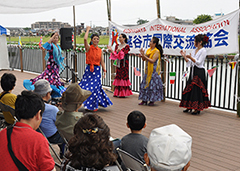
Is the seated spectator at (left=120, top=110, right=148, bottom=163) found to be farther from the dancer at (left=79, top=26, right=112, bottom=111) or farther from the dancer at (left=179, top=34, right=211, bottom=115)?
the dancer at (left=79, top=26, right=112, bottom=111)

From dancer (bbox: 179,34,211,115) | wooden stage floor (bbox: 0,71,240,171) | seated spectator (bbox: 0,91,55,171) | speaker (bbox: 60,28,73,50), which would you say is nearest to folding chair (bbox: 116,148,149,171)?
seated spectator (bbox: 0,91,55,171)

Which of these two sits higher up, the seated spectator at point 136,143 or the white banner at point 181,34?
the white banner at point 181,34

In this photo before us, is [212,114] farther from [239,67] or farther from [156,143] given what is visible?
[156,143]

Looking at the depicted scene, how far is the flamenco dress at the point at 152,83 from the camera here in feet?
18.8

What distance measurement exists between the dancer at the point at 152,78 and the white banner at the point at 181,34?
0.31m

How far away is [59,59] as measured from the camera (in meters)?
5.71

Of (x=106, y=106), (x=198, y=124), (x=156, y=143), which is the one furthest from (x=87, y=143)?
(x=106, y=106)

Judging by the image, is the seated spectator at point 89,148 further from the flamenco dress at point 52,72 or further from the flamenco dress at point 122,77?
the flamenco dress at point 122,77

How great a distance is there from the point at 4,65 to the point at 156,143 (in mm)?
11836

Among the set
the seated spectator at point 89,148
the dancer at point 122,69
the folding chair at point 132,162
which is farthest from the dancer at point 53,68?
the seated spectator at point 89,148

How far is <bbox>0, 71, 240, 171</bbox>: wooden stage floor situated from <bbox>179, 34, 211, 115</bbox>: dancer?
Answer: 218 mm

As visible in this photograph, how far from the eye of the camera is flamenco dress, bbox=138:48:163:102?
5.72 m

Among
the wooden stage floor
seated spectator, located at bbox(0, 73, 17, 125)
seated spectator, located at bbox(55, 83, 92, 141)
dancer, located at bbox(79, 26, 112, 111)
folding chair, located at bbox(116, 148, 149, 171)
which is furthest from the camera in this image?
dancer, located at bbox(79, 26, 112, 111)

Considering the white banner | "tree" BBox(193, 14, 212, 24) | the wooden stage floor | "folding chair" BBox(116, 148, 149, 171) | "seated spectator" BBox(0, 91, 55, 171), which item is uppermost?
"tree" BBox(193, 14, 212, 24)
